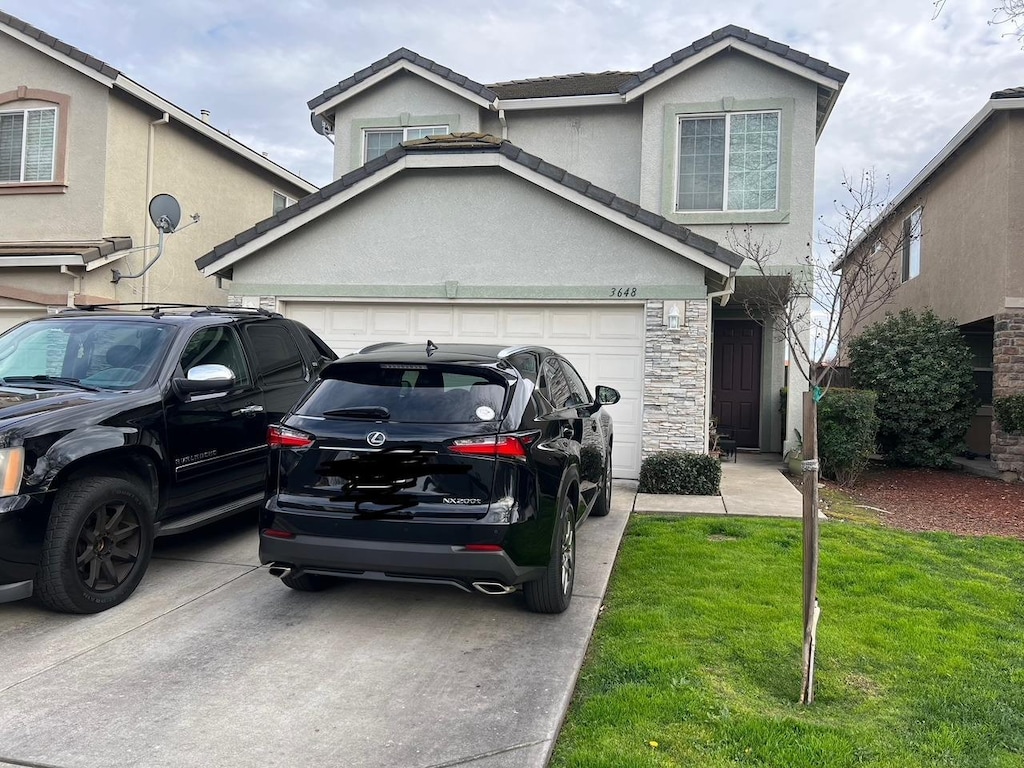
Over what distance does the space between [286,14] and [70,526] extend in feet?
32.3

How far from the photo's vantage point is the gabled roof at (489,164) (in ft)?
29.1

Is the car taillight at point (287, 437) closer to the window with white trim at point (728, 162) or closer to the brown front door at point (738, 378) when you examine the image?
the window with white trim at point (728, 162)

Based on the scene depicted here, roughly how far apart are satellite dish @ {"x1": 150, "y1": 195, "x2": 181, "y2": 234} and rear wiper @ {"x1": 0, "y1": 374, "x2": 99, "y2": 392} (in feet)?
23.6

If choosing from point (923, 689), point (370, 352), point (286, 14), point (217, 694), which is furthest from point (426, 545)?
point (286, 14)

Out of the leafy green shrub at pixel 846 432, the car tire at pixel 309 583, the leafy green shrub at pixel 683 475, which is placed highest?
the leafy green shrub at pixel 846 432

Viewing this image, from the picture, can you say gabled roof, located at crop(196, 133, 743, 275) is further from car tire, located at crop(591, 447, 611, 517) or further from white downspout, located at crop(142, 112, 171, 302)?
white downspout, located at crop(142, 112, 171, 302)

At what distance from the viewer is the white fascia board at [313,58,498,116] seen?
13039 mm

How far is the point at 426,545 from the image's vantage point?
4.04m

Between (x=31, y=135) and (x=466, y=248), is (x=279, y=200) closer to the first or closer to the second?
(x=31, y=135)

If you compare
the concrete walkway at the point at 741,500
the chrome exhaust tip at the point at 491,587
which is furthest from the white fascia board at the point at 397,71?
the chrome exhaust tip at the point at 491,587

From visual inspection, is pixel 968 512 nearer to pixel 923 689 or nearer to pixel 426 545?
pixel 923 689

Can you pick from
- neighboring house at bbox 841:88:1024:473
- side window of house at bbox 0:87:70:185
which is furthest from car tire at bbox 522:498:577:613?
side window of house at bbox 0:87:70:185

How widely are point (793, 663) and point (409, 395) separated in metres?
2.61

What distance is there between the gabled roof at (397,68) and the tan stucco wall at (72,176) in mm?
3718
